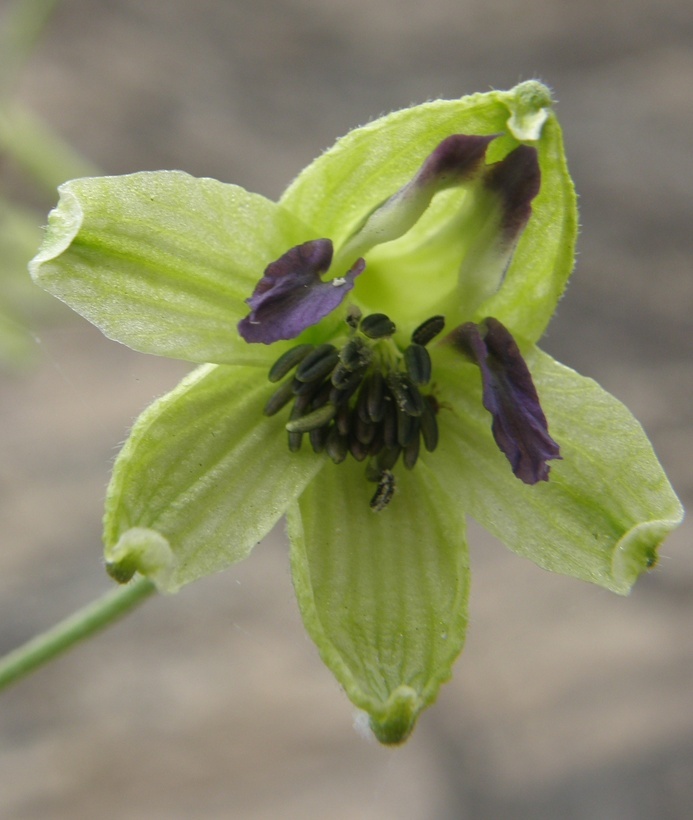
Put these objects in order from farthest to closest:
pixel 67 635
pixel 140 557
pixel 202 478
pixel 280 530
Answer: pixel 280 530 → pixel 67 635 → pixel 202 478 → pixel 140 557

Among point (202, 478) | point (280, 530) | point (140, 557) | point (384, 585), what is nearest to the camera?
point (140, 557)

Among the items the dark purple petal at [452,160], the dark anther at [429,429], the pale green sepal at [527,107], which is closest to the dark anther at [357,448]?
the dark anther at [429,429]

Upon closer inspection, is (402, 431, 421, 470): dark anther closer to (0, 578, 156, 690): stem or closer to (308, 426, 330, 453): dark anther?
(308, 426, 330, 453): dark anther

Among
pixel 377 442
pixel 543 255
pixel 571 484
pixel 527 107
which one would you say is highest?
pixel 527 107

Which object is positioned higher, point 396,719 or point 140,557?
point 140,557

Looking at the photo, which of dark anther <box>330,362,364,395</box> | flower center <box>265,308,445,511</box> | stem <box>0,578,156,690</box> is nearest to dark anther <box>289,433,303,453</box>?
flower center <box>265,308,445,511</box>

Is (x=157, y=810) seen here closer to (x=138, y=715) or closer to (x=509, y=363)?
(x=138, y=715)

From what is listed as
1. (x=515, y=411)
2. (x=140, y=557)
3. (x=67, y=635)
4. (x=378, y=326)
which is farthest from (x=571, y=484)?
(x=67, y=635)

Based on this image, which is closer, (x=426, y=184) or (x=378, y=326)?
(x=426, y=184)

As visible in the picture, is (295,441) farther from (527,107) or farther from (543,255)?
(527,107)
